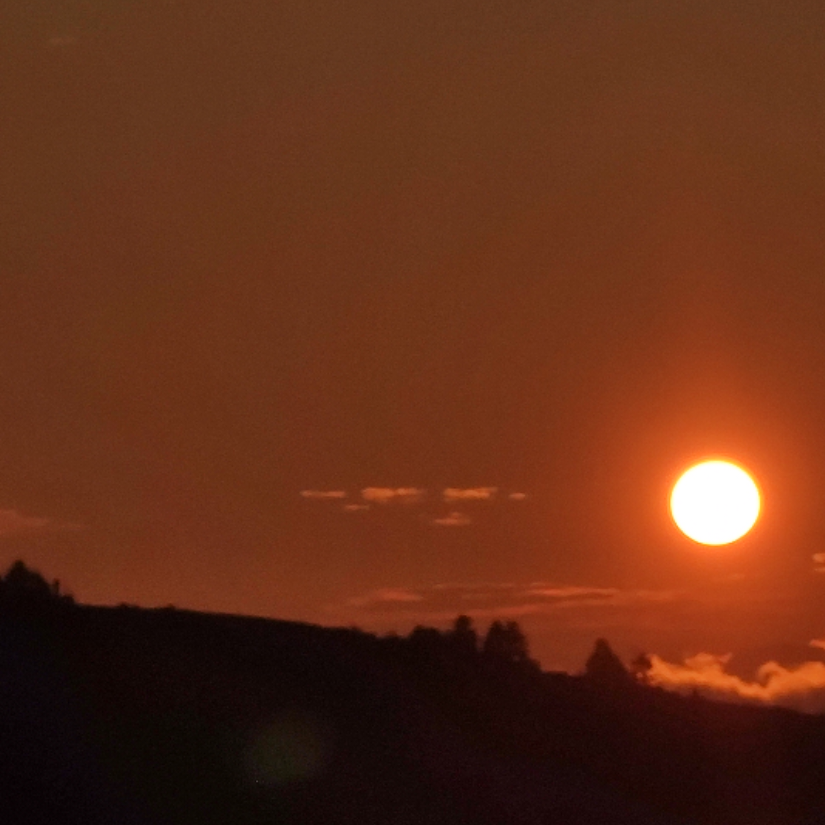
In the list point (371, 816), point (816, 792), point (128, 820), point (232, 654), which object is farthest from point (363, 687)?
point (816, 792)

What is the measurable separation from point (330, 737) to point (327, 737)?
0.11 metres

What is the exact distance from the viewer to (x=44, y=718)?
30641mm

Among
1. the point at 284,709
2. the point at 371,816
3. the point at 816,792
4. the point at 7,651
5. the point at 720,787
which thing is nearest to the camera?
the point at 7,651

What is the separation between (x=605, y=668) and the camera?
6588cm

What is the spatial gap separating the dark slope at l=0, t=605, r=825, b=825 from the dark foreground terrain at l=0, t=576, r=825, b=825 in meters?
0.06

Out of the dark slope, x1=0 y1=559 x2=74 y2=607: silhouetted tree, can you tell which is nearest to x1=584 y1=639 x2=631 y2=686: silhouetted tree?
the dark slope

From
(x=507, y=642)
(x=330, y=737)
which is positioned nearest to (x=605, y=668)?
(x=507, y=642)

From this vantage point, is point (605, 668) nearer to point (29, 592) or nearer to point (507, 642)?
point (507, 642)

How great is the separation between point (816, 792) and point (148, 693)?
93.5ft

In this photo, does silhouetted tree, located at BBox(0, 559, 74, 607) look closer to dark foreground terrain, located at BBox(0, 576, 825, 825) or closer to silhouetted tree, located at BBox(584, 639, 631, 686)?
dark foreground terrain, located at BBox(0, 576, 825, 825)

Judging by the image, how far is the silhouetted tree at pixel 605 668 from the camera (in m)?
61.3

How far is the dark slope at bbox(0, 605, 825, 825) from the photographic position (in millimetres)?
30719

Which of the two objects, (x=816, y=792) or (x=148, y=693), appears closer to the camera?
(x=148, y=693)

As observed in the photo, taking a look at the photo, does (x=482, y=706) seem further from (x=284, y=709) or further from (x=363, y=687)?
(x=284, y=709)
